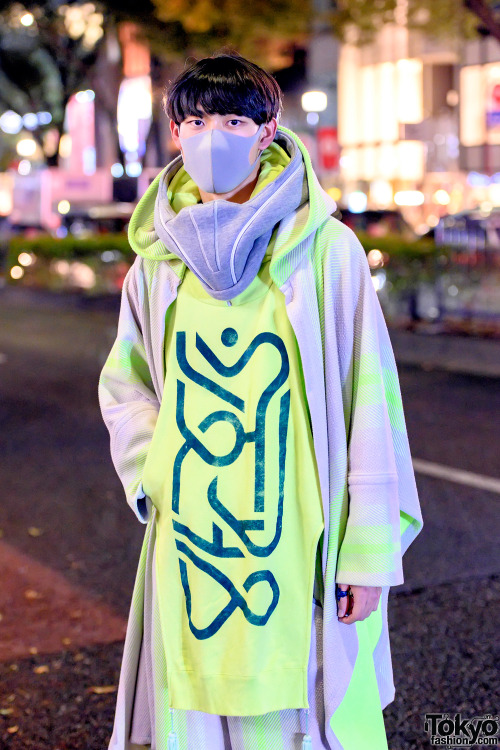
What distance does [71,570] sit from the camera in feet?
17.5

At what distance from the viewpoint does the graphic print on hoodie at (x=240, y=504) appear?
2.23m

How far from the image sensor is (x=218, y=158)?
225cm

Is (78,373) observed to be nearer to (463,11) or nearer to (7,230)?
(463,11)

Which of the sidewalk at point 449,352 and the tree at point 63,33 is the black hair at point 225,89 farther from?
the tree at point 63,33

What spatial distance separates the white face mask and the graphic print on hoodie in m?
0.20

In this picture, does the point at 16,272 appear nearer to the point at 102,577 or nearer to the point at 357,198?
the point at 102,577

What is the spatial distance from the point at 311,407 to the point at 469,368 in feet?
35.0

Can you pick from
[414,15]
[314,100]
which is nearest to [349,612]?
[414,15]

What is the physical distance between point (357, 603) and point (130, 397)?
0.71 metres

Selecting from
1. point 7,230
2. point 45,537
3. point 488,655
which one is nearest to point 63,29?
point 7,230

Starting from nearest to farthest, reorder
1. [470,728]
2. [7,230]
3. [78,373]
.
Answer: [470,728] → [78,373] → [7,230]

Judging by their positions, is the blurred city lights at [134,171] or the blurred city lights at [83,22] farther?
the blurred city lights at [134,171]

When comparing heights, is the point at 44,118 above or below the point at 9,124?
below

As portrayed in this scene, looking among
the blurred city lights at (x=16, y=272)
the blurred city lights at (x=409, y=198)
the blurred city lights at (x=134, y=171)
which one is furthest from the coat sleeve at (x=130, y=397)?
the blurred city lights at (x=409, y=198)
